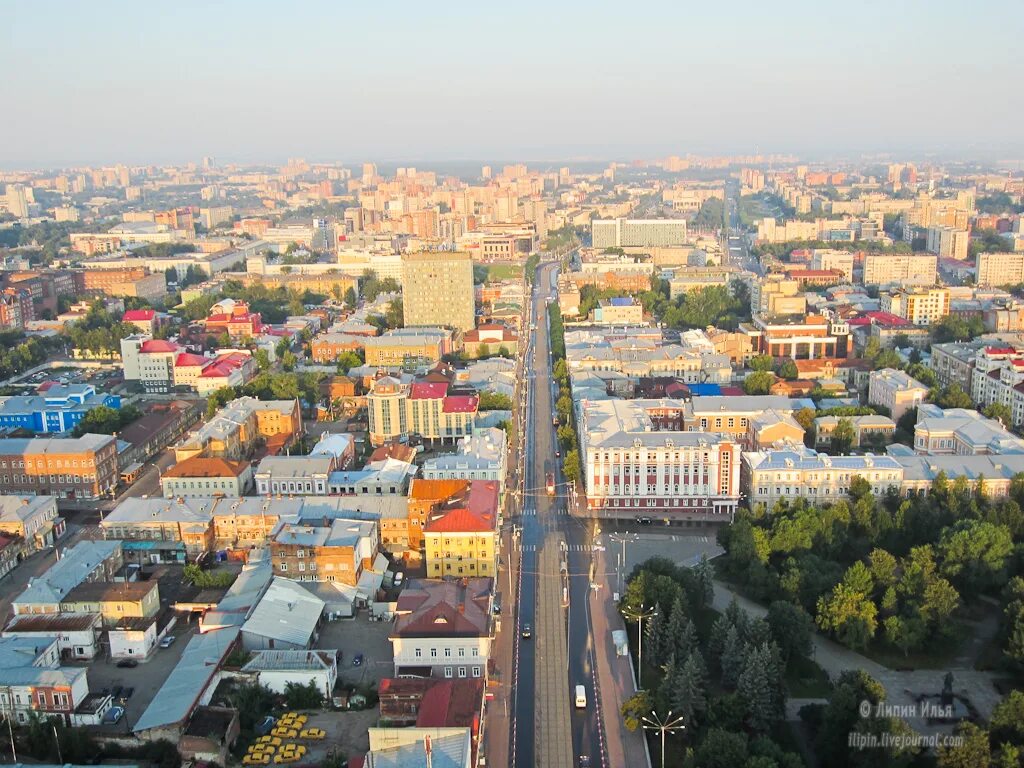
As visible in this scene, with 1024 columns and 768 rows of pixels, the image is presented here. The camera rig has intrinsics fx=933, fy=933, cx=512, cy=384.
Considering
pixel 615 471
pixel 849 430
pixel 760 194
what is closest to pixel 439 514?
pixel 615 471

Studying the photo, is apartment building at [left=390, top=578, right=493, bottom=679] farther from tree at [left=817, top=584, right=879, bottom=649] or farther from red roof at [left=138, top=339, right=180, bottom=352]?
red roof at [left=138, top=339, right=180, bottom=352]

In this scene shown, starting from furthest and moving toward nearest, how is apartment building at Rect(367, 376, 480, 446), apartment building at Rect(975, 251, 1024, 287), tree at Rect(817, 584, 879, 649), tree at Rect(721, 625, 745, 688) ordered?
1. apartment building at Rect(975, 251, 1024, 287)
2. apartment building at Rect(367, 376, 480, 446)
3. tree at Rect(817, 584, 879, 649)
4. tree at Rect(721, 625, 745, 688)

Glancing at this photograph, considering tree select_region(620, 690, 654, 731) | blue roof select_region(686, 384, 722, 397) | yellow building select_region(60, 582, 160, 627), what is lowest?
tree select_region(620, 690, 654, 731)

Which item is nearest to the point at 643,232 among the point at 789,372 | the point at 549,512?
the point at 789,372

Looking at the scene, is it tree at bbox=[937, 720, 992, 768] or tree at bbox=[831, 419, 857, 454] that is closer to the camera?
tree at bbox=[937, 720, 992, 768]

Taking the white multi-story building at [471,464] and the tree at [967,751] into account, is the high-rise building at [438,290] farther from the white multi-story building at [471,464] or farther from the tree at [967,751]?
the tree at [967,751]

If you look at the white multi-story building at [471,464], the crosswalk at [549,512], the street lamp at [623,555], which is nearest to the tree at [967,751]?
the street lamp at [623,555]

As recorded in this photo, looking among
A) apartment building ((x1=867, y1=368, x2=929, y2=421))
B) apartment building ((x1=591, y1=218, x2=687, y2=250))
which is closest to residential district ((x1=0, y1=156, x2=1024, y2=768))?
apartment building ((x1=867, y1=368, x2=929, y2=421))
